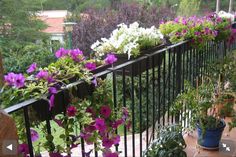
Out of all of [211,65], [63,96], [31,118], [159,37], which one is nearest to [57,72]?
[63,96]

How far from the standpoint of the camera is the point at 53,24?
14609 millimetres

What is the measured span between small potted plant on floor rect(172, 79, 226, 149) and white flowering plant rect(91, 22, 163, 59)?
1.54 ft

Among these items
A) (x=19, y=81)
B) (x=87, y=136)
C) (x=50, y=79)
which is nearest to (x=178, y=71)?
(x=87, y=136)

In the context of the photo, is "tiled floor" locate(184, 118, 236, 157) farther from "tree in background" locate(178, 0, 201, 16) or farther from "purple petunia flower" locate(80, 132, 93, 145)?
"tree in background" locate(178, 0, 201, 16)

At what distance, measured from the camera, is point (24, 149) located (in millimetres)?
967

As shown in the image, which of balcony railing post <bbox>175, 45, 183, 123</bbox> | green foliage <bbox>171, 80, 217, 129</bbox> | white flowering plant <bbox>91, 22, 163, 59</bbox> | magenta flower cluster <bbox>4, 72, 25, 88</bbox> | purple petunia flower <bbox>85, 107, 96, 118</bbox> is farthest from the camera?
balcony railing post <bbox>175, 45, 183, 123</bbox>

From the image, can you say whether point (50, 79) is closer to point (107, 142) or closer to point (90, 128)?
point (90, 128)

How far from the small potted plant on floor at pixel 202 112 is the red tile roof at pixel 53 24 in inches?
488

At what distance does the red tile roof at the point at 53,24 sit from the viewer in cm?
1392

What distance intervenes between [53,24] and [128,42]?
1366cm

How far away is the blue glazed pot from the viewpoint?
6.90ft

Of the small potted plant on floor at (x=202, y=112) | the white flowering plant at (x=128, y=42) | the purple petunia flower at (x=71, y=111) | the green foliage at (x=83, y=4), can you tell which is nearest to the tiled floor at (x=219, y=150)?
the small potted plant on floor at (x=202, y=112)

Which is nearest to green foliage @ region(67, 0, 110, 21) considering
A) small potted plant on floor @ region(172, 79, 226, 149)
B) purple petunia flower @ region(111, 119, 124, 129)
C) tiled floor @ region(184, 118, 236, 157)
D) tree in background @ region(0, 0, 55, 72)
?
tree in background @ region(0, 0, 55, 72)

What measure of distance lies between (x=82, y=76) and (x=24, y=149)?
15.6 inches
